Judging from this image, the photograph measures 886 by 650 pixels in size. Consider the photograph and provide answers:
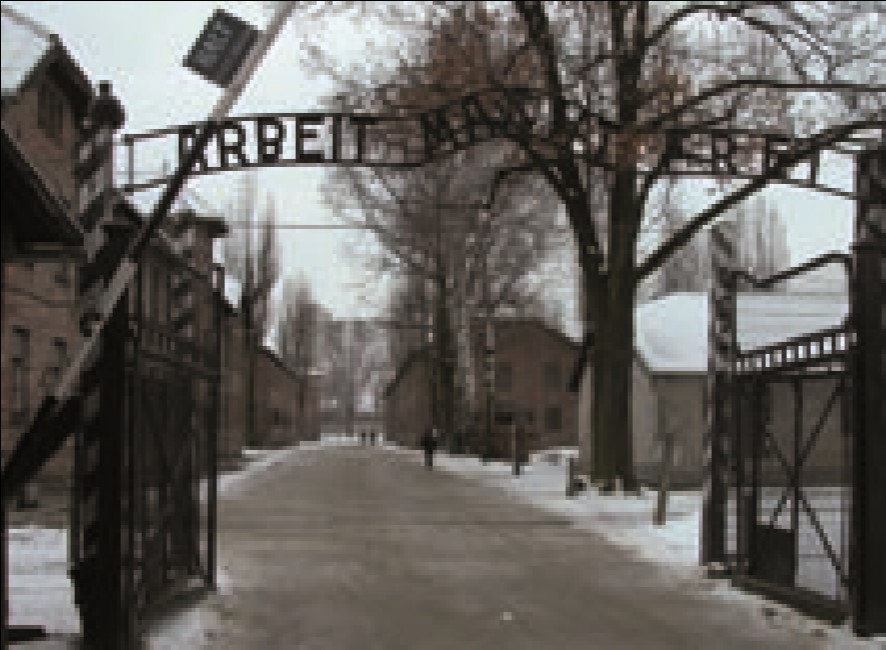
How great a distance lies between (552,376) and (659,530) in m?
72.5

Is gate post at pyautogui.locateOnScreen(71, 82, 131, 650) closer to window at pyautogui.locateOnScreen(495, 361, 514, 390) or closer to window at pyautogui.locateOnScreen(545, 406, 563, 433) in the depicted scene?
window at pyautogui.locateOnScreen(495, 361, 514, 390)

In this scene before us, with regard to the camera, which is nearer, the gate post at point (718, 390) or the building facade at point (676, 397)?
the gate post at point (718, 390)

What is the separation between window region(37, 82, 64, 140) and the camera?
27.4 m

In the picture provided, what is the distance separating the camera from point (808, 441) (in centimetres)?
1282

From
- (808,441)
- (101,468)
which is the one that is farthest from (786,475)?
(101,468)

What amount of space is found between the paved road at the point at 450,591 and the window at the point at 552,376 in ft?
224

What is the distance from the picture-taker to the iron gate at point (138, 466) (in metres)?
9.47

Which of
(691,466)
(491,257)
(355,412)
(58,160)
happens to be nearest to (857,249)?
(58,160)

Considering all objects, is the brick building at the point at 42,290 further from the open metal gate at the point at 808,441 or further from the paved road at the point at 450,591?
the open metal gate at the point at 808,441

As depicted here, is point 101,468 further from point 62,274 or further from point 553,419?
point 553,419

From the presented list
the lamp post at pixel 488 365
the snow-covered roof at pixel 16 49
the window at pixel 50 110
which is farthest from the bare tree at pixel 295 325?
the snow-covered roof at pixel 16 49

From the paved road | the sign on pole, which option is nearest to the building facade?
the paved road

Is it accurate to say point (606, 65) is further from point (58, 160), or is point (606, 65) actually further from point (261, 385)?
point (261, 385)

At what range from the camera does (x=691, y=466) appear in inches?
1449
